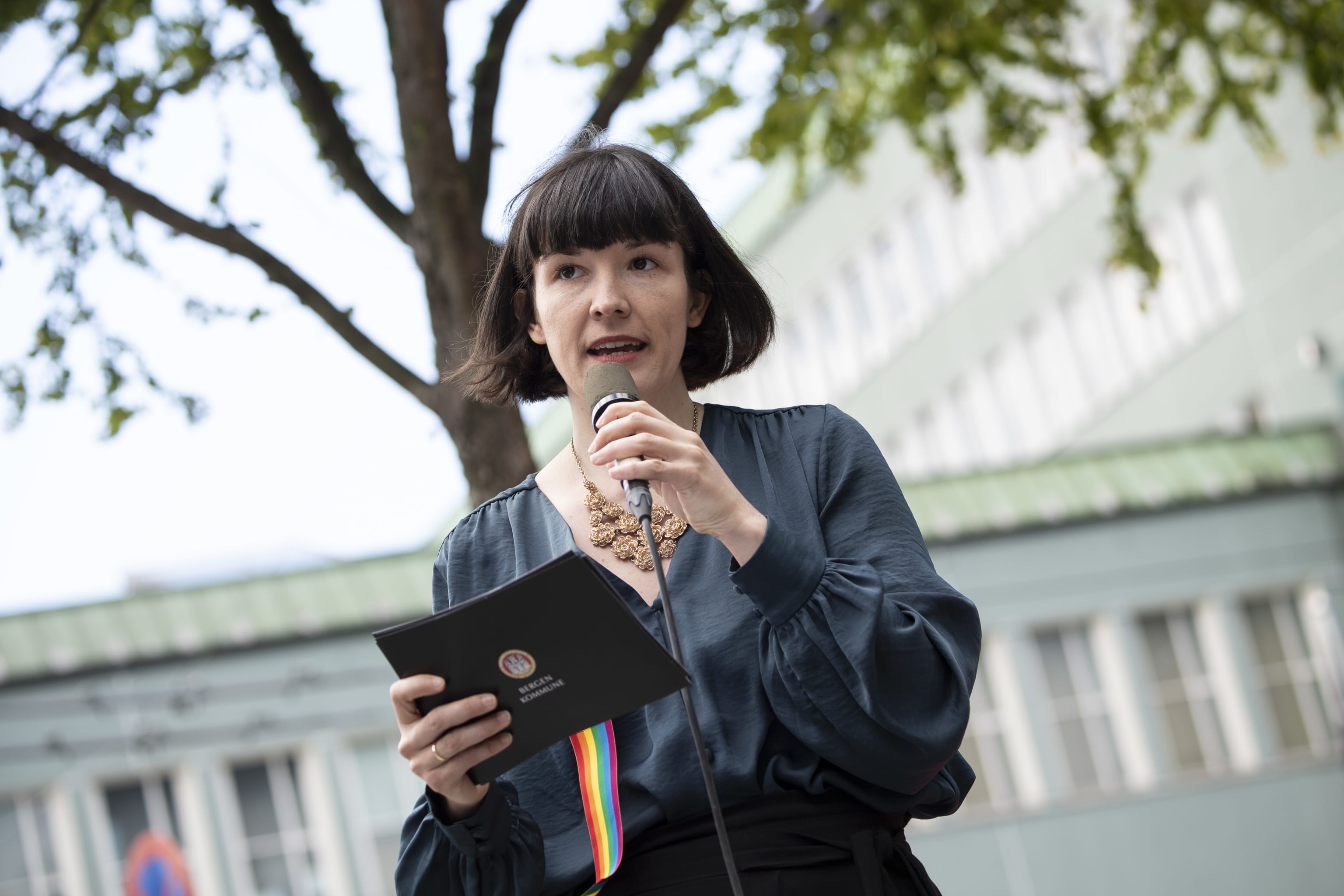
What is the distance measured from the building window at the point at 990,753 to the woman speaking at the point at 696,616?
56.8 ft

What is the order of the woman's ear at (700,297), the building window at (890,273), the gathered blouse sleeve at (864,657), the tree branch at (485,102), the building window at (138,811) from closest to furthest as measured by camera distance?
the gathered blouse sleeve at (864,657) < the woman's ear at (700,297) < the tree branch at (485,102) < the building window at (138,811) < the building window at (890,273)

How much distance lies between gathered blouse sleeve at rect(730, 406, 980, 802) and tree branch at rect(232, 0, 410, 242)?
2.76 metres

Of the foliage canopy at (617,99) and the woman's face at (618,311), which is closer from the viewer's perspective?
the woman's face at (618,311)

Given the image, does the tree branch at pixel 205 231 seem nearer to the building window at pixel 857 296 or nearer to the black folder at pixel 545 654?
the black folder at pixel 545 654

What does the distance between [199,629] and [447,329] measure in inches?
583

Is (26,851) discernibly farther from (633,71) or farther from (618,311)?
(618,311)

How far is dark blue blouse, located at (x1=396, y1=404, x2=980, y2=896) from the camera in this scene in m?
2.06

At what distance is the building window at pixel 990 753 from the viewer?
62.5ft

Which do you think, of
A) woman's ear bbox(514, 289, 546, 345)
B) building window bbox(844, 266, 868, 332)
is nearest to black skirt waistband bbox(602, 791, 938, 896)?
woman's ear bbox(514, 289, 546, 345)

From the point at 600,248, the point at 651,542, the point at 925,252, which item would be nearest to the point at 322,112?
the point at 600,248

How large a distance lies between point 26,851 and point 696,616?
16.7m

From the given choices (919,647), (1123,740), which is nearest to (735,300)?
(919,647)

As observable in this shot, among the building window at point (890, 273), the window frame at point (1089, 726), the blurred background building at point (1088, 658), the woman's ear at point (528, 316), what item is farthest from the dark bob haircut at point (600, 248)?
the building window at point (890, 273)

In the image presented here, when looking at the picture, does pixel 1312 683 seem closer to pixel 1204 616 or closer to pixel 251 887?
pixel 1204 616
